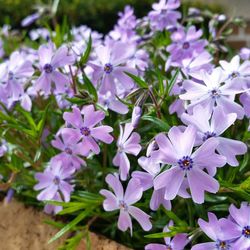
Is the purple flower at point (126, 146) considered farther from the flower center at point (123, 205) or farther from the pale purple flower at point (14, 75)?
the pale purple flower at point (14, 75)

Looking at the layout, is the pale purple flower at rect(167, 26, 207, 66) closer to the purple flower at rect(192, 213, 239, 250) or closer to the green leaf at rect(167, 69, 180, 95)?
the green leaf at rect(167, 69, 180, 95)

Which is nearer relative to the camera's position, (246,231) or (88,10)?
(246,231)

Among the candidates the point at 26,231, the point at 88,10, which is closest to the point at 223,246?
the point at 26,231

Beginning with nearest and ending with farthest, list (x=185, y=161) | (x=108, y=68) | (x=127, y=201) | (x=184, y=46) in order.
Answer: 1. (x=185, y=161)
2. (x=127, y=201)
3. (x=108, y=68)
4. (x=184, y=46)

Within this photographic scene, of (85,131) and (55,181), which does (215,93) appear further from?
(55,181)

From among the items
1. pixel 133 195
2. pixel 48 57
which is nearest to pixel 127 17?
pixel 48 57

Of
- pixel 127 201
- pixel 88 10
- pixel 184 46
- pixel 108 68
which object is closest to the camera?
pixel 127 201

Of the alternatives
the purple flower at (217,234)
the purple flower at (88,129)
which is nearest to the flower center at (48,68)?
the purple flower at (88,129)

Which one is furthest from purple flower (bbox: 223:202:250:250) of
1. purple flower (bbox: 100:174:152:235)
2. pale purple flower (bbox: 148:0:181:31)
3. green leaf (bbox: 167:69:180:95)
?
pale purple flower (bbox: 148:0:181:31)
